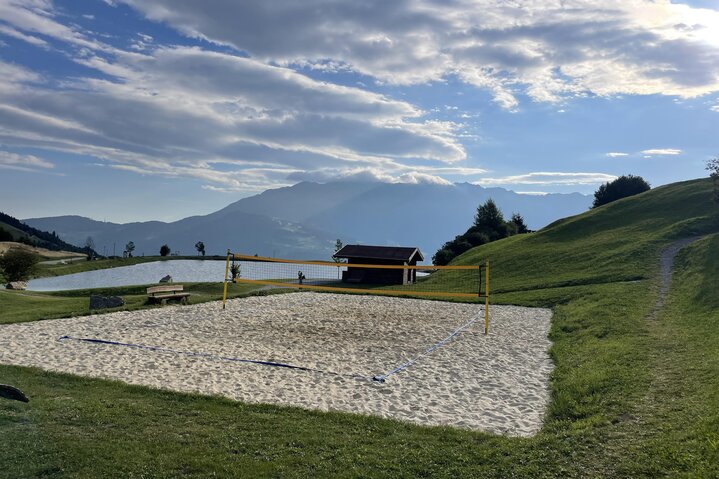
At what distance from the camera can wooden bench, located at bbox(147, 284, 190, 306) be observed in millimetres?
18748

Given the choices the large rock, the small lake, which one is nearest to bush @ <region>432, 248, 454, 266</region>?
the small lake

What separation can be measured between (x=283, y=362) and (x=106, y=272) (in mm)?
44983

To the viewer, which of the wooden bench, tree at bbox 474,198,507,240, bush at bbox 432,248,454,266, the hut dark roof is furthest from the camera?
tree at bbox 474,198,507,240

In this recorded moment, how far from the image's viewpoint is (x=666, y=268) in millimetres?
23297

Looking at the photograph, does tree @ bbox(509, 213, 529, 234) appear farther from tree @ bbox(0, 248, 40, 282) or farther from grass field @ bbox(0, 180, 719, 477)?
grass field @ bbox(0, 180, 719, 477)

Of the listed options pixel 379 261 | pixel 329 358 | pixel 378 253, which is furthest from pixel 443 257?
pixel 329 358

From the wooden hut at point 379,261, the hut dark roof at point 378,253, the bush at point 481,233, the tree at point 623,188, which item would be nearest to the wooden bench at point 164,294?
the wooden hut at point 379,261

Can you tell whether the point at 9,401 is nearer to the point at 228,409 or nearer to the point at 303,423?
the point at 228,409

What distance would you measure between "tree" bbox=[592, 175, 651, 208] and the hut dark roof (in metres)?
34.8

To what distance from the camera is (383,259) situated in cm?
3762

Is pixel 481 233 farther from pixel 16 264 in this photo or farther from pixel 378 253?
pixel 16 264

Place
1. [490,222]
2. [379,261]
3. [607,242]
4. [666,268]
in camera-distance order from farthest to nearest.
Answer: [490,222] → [379,261] → [607,242] → [666,268]

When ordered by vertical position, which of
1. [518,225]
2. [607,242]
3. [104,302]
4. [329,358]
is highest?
[518,225]

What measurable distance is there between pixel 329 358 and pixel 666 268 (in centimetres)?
1984
